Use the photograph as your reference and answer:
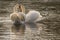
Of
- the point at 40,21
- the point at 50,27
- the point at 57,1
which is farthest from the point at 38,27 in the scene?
the point at 57,1

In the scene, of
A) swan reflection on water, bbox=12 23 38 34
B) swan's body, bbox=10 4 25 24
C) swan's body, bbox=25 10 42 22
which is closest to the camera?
swan reflection on water, bbox=12 23 38 34

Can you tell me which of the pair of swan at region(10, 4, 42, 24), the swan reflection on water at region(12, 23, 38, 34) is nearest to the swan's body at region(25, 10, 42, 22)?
the pair of swan at region(10, 4, 42, 24)

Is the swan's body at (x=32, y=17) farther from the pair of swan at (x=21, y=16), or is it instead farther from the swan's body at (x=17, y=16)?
the swan's body at (x=17, y=16)

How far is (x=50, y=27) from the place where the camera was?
16.5 ft

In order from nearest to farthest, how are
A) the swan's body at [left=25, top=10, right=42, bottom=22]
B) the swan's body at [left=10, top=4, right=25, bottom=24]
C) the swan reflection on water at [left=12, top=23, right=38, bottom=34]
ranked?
the swan reflection on water at [left=12, top=23, right=38, bottom=34] < the swan's body at [left=10, top=4, right=25, bottom=24] < the swan's body at [left=25, top=10, right=42, bottom=22]

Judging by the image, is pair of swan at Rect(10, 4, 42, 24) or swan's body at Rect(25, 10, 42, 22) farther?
swan's body at Rect(25, 10, 42, 22)

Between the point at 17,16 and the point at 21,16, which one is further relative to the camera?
the point at 21,16

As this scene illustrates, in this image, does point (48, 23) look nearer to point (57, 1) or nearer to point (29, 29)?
point (29, 29)

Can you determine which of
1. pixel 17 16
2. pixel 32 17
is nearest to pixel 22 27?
pixel 17 16

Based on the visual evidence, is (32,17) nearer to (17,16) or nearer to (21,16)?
(21,16)

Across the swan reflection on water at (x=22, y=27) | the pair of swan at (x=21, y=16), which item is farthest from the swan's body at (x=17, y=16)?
the swan reflection on water at (x=22, y=27)

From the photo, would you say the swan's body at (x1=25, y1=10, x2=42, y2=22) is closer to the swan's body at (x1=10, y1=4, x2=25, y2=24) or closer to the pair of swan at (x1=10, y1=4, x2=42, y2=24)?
the pair of swan at (x1=10, y1=4, x2=42, y2=24)

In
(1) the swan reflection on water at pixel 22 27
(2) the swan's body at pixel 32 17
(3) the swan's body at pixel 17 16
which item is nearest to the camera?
(1) the swan reflection on water at pixel 22 27

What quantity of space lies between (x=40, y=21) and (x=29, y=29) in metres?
0.80
